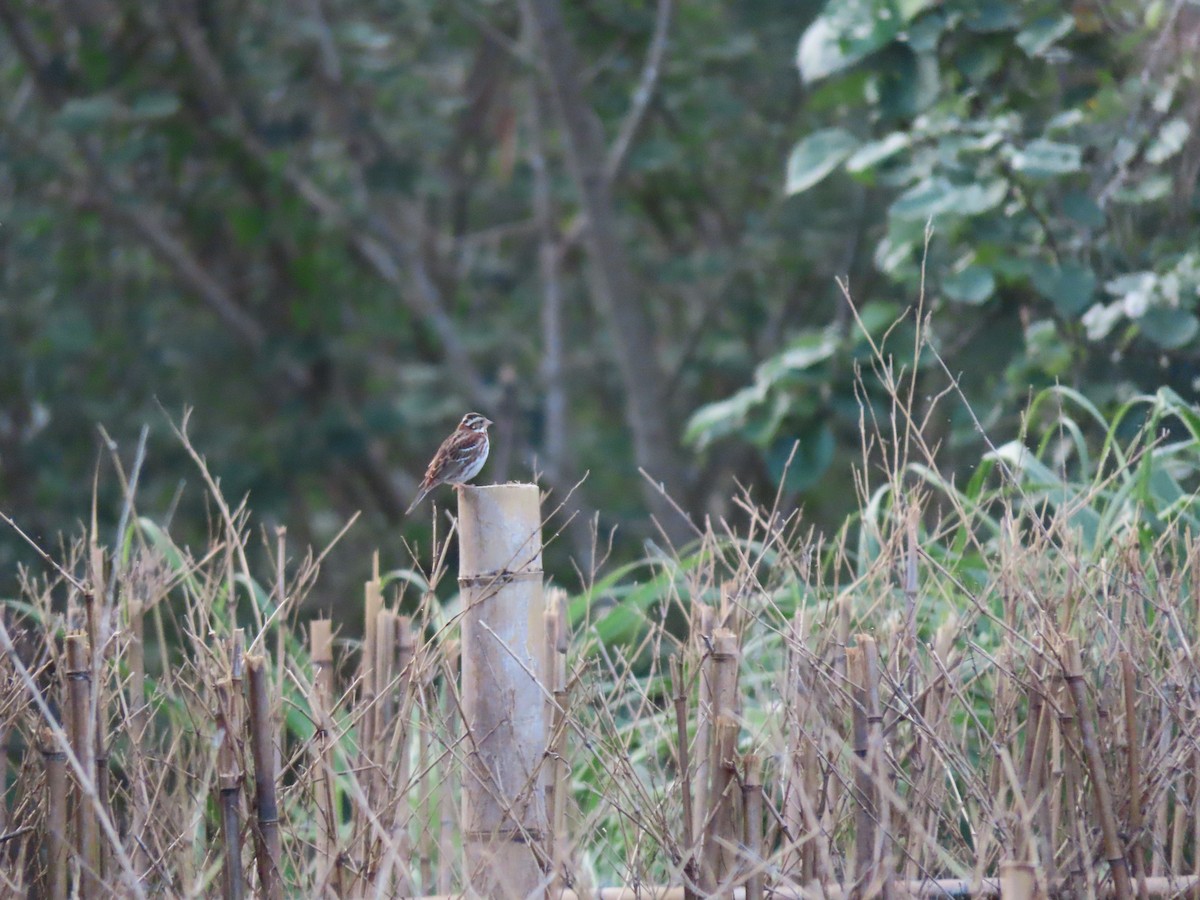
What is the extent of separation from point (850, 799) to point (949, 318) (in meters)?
4.09

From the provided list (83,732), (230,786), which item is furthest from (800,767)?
(83,732)

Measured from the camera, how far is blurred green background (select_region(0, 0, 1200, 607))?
9.51 metres

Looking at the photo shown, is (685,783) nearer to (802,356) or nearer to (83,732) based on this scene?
(83,732)

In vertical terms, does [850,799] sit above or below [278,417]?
above

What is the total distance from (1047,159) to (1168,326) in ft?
2.32

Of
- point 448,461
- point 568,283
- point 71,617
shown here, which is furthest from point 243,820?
point 568,283

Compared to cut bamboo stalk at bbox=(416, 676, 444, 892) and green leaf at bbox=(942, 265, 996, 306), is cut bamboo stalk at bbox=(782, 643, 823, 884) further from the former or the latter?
green leaf at bbox=(942, 265, 996, 306)

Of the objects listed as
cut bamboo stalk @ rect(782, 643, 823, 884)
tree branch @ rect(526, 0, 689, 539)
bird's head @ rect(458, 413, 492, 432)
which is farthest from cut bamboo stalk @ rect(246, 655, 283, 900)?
tree branch @ rect(526, 0, 689, 539)

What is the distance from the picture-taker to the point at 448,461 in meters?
4.17

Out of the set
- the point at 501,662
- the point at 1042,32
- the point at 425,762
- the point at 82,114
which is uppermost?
the point at 82,114

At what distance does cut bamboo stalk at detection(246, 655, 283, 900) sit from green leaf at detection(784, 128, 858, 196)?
3648 millimetres

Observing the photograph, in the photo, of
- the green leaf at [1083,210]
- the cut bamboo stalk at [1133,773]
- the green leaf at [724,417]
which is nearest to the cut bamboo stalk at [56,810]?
the cut bamboo stalk at [1133,773]

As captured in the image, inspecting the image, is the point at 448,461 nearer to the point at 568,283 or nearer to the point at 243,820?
the point at 243,820

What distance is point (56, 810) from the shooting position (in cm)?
250
